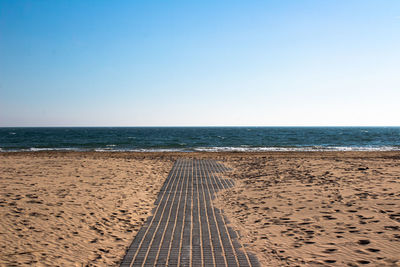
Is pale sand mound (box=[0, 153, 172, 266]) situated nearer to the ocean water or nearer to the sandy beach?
the sandy beach

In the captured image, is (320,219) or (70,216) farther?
(70,216)

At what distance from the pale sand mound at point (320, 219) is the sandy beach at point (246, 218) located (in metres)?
0.02

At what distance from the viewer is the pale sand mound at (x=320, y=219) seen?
4.67m

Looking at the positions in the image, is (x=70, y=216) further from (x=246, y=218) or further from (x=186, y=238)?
(x=246, y=218)

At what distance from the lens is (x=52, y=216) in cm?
665

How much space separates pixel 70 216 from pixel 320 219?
6.80 m

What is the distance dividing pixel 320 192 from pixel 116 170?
10859 mm

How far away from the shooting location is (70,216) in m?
6.73

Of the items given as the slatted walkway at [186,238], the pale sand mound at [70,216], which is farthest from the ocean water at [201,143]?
the slatted walkway at [186,238]

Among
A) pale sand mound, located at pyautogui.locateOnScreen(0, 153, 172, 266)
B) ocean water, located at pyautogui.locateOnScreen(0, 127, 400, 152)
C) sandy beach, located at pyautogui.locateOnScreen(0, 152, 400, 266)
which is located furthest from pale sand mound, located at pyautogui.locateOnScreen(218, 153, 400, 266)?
ocean water, located at pyautogui.locateOnScreen(0, 127, 400, 152)

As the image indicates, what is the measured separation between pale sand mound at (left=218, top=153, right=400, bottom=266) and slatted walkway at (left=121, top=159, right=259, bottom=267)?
1.41ft

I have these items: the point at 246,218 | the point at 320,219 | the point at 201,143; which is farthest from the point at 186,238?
the point at 201,143

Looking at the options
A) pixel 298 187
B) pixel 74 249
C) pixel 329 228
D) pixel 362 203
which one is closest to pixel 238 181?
pixel 298 187

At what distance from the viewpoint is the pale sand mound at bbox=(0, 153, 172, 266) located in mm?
4758
